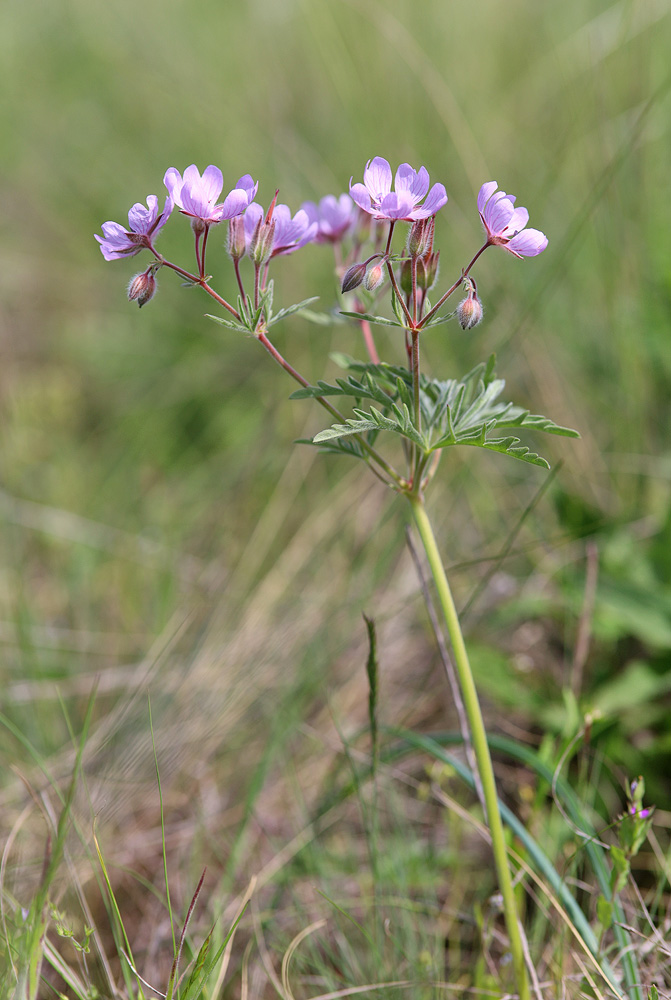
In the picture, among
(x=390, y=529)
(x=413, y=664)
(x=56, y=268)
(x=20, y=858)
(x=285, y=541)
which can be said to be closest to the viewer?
(x=20, y=858)

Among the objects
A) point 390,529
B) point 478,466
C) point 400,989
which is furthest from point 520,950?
point 478,466

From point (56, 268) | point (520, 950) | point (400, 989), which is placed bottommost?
point (400, 989)

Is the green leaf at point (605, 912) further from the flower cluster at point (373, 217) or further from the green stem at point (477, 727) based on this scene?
the flower cluster at point (373, 217)

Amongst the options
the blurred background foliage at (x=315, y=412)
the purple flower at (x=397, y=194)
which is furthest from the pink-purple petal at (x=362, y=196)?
the blurred background foliage at (x=315, y=412)

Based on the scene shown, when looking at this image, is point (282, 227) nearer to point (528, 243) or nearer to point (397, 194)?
point (397, 194)

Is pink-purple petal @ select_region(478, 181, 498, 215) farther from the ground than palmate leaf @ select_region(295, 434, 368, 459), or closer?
farther from the ground

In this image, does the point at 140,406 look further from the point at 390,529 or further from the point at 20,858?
the point at 20,858

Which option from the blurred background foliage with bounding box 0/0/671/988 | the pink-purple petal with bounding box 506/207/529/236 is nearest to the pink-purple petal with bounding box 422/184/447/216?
the pink-purple petal with bounding box 506/207/529/236

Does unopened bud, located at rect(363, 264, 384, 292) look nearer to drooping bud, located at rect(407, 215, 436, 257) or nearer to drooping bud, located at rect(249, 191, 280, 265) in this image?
drooping bud, located at rect(407, 215, 436, 257)
